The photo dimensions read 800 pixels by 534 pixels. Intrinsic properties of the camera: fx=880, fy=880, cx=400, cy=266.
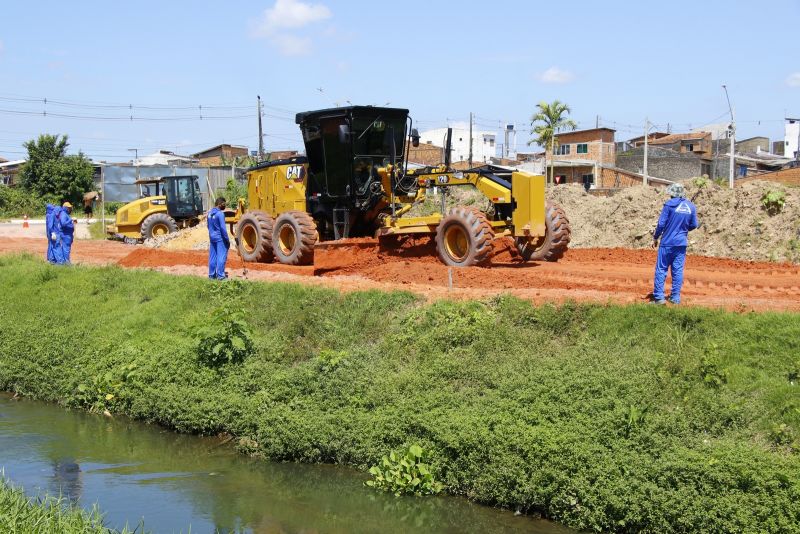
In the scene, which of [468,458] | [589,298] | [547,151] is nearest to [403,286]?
[589,298]

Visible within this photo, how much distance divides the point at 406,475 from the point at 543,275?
7399 mm

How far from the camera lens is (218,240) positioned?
15.9 m

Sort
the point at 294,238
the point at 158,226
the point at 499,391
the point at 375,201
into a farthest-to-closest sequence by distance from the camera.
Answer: the point at 158,226 < the point at 294,238 < the point at 375,201 < the point at 499,391

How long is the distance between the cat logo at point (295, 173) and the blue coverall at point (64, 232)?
5.13 m

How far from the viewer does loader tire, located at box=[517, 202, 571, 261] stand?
17.7 metres

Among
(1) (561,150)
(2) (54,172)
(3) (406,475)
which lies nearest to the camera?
(3) (406,475)

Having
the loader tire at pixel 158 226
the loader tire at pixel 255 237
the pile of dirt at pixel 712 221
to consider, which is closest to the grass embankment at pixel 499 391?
the loader tire at pixel 255 237

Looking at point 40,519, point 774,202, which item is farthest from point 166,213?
point 40,519

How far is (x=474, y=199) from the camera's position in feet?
91.1

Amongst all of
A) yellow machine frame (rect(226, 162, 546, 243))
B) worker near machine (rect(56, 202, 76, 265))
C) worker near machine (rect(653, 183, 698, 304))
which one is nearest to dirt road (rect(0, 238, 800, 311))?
worker near machine (rect(653, 183, 698, 304))

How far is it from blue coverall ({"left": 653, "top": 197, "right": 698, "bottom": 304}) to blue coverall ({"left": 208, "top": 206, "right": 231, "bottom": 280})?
8.00m

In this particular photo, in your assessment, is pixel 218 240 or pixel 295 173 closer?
pixel 218 240

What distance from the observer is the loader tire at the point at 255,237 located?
19219 millimetres

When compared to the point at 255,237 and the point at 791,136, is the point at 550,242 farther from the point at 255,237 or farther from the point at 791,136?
the point at 791,136
